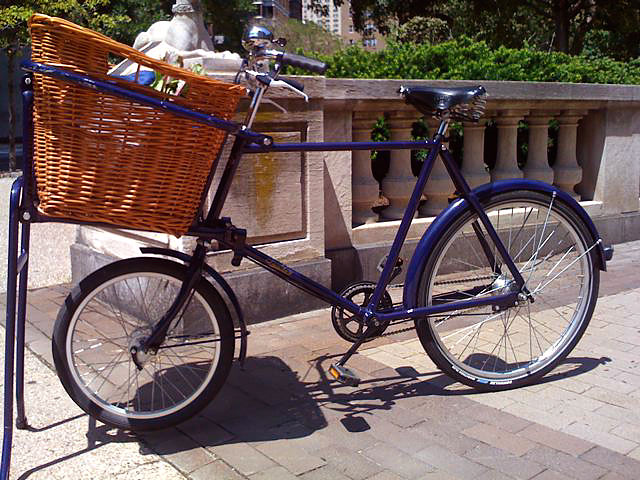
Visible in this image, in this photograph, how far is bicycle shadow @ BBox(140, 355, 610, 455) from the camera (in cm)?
322

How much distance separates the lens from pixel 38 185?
2783 mm

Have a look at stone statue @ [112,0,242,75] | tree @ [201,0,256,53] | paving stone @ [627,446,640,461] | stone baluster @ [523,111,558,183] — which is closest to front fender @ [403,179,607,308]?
paving stone @ [627,446,640,461]

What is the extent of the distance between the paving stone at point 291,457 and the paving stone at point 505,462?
2.01ft

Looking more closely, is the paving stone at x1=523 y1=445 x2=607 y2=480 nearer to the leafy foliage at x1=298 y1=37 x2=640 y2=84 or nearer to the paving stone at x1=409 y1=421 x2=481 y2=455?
the paving stone at x1=409 y1=421 x2=481 y2=455

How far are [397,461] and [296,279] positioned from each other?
907mm

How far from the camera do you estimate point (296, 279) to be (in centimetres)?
341

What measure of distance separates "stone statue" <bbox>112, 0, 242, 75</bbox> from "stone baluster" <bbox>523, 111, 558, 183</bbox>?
9.34 ft

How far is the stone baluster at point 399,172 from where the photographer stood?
18.1ft

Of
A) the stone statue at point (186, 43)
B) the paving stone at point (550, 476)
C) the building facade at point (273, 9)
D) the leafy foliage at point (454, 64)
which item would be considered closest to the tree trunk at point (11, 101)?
the building facade at point (273, 9)

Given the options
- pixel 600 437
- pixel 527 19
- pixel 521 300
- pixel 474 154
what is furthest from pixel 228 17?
pixel 600 437

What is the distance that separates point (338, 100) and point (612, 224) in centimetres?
322

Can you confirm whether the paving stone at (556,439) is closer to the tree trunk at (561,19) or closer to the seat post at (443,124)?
the seat post at (443,124)

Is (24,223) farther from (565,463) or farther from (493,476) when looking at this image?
(565,463)

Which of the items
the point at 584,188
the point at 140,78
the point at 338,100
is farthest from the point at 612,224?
the point at 140,78
